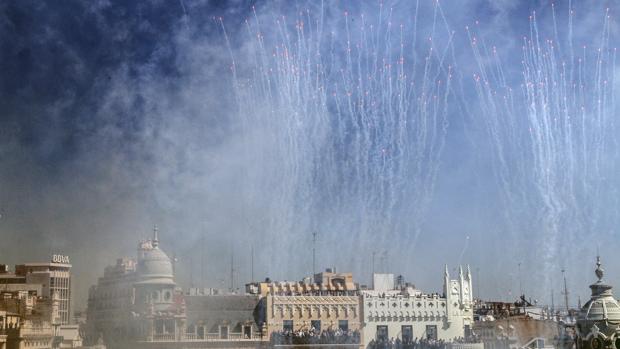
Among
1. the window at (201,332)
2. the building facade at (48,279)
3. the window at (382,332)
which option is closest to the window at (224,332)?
the window at (201,332)

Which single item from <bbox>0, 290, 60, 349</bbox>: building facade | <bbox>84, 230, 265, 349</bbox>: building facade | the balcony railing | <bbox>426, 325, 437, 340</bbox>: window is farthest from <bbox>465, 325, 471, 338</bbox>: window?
<bbox>0, 290, 60, 349</bbox>: building facade

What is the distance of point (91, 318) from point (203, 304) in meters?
13.0

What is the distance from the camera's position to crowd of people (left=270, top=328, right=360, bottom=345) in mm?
95938

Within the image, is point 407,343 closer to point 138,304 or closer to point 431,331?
point 431,331

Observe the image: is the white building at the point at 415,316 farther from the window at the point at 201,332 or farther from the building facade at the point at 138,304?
the building facade at the point at 138,304

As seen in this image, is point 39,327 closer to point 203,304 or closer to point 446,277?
point 203,304

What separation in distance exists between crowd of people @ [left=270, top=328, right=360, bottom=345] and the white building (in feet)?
15.4

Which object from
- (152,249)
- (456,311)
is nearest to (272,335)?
(152,249)

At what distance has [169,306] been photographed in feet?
288

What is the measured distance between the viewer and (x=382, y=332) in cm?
10588

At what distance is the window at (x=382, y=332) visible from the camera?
105375mm

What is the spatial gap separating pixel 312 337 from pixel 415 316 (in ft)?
59.5

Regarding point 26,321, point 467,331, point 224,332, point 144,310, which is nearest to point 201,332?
point 224,332

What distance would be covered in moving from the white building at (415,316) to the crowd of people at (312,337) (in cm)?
468
